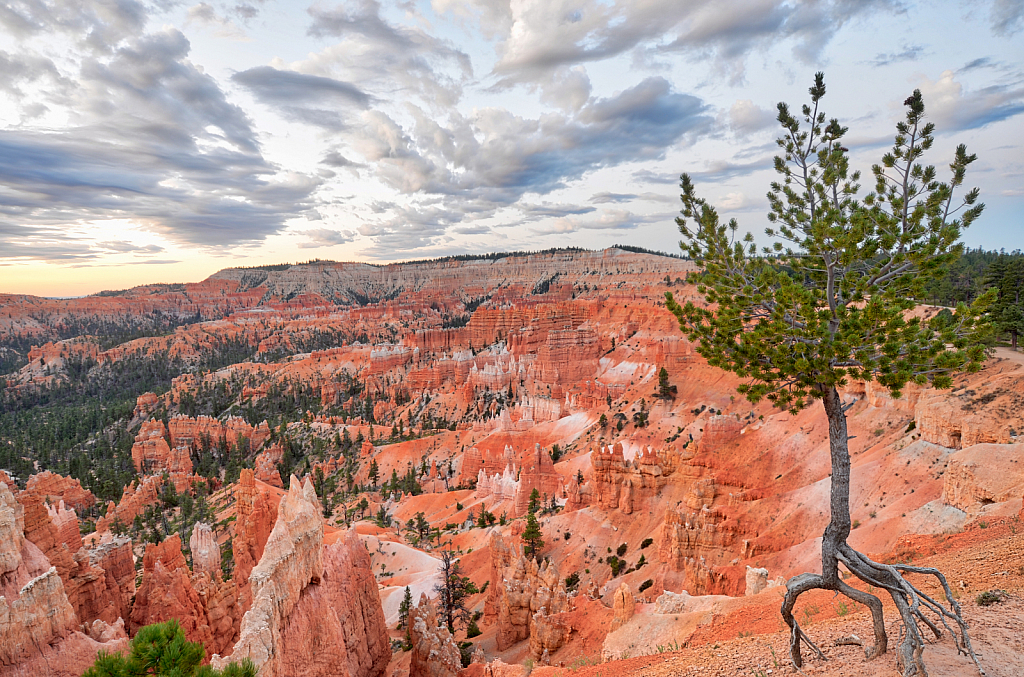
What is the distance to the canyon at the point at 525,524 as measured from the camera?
11820 mm

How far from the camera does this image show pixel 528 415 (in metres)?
65.6

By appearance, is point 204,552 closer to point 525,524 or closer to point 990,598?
point 525,524

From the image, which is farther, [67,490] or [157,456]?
[157,456]

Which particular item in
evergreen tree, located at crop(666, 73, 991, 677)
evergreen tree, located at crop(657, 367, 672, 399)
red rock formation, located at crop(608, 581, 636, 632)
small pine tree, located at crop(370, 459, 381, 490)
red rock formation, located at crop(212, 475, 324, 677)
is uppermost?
evergreen tree, located at crop(666, 73, 991, 677)

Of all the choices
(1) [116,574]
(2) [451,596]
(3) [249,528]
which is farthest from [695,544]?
(1) [116,574]

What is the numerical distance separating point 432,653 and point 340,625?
152 inches

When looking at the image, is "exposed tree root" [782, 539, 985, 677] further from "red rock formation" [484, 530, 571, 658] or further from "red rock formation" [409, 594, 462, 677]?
"red rock formation" [484, 530, 571, 658]

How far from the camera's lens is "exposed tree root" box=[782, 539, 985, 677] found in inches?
215

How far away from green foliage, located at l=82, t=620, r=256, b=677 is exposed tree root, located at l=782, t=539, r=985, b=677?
7.59m

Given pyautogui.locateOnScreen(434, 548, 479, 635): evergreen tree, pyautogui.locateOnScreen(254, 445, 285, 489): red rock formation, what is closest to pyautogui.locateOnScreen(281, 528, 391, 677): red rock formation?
pyautogui.locateOnScreen(434, 548, 479, 635): evergreen tree

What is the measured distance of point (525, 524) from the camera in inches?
1267

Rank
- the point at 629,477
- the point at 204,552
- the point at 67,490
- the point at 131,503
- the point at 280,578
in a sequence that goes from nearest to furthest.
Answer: the point at 280,578 → the point at 204,552 → the point at 629,477 → the point at 67,490 → the point at 131,503

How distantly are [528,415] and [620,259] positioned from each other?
465 ft

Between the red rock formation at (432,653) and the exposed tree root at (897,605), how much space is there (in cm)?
1317
